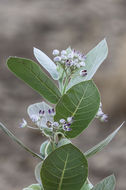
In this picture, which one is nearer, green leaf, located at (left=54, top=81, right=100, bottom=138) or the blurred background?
green leaf, located at (left=54, top=81, right=100, bottom=138)

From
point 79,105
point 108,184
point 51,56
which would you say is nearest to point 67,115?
point 79,105

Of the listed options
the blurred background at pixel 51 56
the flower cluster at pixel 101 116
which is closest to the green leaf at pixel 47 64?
the flower cluster at pixel 101 116

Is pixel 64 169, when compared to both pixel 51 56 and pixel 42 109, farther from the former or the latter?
pixel 51 56

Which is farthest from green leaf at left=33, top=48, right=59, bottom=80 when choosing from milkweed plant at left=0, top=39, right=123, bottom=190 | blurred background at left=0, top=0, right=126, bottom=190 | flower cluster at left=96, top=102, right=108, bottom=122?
blurred background at left=0, top=0, right=126, bottom=190

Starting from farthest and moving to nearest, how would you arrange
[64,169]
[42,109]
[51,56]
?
[51,56]
[42,109]
[64,169]

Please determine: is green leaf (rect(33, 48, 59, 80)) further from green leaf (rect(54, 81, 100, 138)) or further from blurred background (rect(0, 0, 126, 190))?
blurred background (rect(0, 0, 126, 190))

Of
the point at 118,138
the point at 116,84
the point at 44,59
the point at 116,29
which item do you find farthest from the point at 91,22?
the point at 44,59
